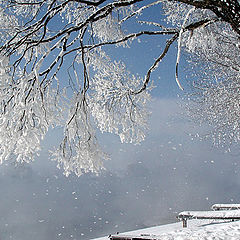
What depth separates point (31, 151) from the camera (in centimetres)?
376

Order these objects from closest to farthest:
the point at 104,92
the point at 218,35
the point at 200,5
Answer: the point at 200,5
the point at 104,92
the point at 218,35

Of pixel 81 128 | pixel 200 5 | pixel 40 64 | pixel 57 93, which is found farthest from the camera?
pixel 57 93

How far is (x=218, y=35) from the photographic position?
9094 mm

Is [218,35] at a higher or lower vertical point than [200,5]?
higher

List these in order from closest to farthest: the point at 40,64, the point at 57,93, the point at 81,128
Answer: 1. the point at 40,64
2. the point at 81,128
3. the point at 57,93

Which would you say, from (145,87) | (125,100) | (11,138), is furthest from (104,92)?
(11,138)

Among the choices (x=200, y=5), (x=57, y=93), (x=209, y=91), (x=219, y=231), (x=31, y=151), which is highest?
(x=209, y=91)

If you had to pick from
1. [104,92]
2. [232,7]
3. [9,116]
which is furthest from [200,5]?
[104,92]

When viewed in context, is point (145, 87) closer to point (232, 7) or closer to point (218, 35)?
point (232, 7)

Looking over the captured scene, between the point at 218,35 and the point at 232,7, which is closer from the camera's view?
the point at 232,7

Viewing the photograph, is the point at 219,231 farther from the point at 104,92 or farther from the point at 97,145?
the point at 104,92

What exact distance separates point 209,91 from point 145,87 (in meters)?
4.45

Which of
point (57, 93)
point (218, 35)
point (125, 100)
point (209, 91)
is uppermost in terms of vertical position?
point (218, 35)

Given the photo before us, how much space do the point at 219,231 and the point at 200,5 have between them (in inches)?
123
